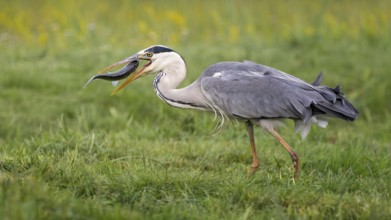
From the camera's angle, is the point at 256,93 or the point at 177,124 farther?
the point at 177,124

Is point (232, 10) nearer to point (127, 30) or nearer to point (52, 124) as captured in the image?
point (127, 30)

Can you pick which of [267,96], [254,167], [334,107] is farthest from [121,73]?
[334,107]

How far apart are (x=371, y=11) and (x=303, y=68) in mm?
3533

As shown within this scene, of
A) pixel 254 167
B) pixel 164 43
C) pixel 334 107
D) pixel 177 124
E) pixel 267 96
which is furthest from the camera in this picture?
pixel 164 43

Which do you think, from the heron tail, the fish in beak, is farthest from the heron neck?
the heron tail

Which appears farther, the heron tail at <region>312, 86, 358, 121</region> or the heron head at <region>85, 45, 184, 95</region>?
the heron head at <region>85, 45, 184, 95</region>

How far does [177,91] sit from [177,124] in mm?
1553

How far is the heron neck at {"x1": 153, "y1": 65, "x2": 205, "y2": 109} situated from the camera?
489 centimetres

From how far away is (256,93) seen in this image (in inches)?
187

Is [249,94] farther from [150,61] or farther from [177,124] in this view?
[177,124]

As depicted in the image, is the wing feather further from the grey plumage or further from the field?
the field

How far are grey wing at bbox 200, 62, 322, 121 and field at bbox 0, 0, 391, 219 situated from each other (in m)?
0.45

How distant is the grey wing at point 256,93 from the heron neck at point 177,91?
10cm

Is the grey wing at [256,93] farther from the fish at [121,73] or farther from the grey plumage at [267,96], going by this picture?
the fish at [121,73]
